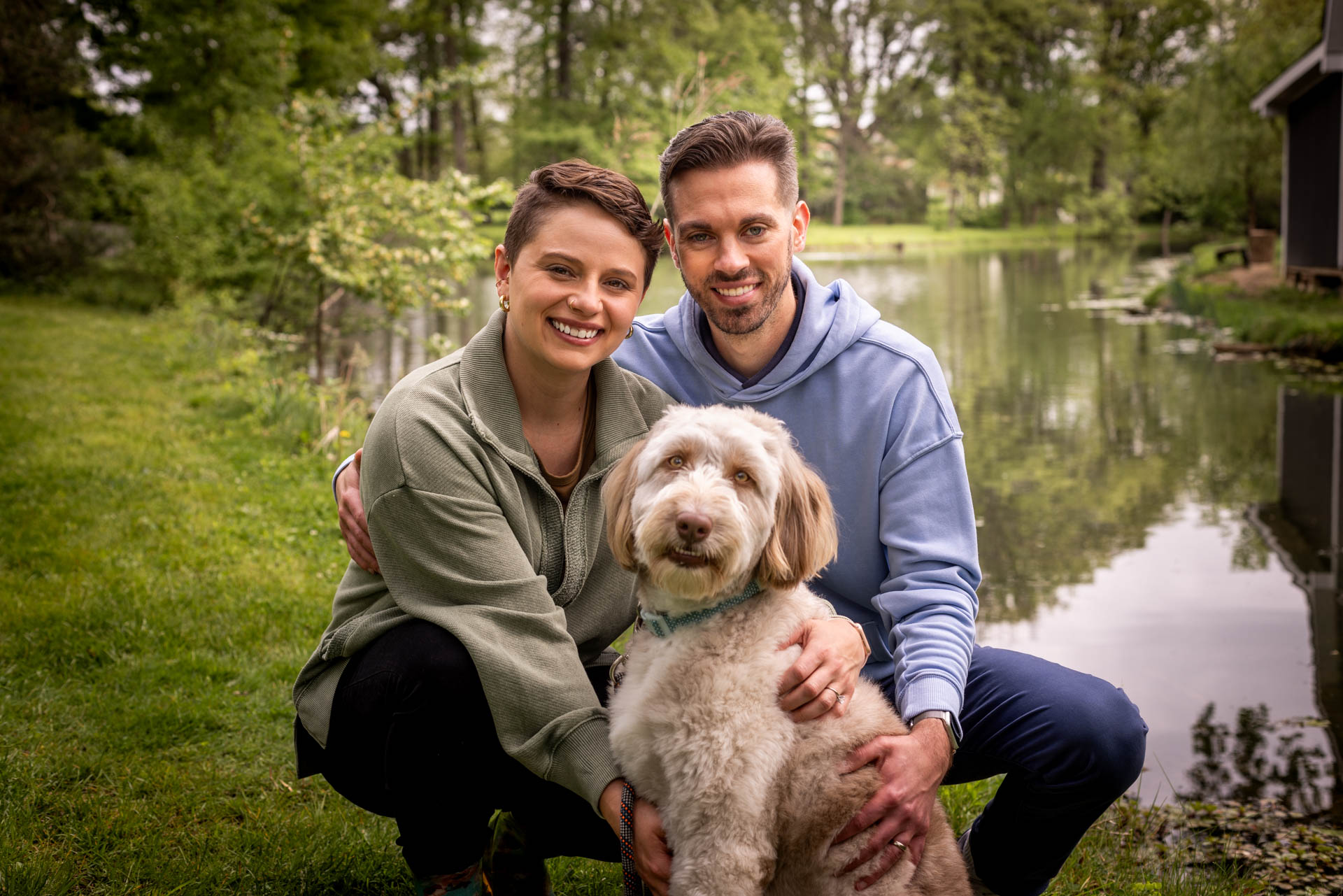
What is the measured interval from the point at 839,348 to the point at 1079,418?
28.0 feet

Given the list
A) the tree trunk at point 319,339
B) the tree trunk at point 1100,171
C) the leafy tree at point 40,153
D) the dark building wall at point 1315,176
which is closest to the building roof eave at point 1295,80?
the dark building wall at point 1315,176

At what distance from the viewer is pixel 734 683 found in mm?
2346

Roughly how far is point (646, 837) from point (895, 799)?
1.96 ft

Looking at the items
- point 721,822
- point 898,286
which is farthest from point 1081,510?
point 898,286

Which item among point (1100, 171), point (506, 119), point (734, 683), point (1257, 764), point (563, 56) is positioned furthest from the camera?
point (1100, 171)

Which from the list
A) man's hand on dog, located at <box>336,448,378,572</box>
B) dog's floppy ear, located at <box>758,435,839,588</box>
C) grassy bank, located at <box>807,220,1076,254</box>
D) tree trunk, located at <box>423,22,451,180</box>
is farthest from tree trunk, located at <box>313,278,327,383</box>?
grassy bank, located at <box>807,220,1076,254</box>

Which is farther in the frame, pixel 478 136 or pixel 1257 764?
pixel 478 136

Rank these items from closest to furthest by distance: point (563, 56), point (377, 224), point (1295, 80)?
point (377, 224) → point (1295, 80) → point (563, 56)

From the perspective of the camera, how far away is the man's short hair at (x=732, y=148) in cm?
298

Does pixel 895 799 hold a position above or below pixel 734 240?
below

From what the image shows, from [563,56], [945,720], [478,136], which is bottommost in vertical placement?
[945,720]

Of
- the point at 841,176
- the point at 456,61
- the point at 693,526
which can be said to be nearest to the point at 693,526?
the point at 693,526

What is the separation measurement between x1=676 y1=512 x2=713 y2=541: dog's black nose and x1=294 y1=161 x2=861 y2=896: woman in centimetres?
42

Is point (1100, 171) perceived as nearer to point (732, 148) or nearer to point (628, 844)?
point (732, 148)
